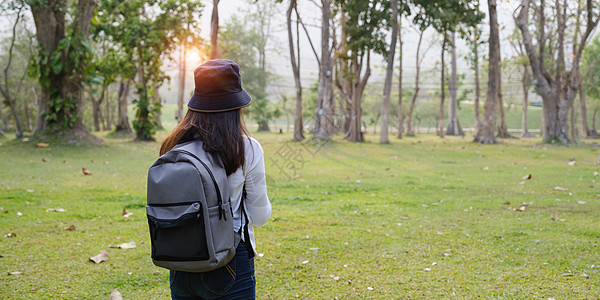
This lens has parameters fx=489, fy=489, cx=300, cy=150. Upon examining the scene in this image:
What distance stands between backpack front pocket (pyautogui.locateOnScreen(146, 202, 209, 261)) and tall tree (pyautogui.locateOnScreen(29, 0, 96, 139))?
47.1ft

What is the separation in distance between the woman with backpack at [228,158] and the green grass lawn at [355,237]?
148 centimetres

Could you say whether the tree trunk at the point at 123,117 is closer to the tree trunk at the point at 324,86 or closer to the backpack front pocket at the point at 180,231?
the tree trunk at the point at 324,86

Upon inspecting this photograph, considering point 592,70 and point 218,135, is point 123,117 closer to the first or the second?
point 218,135

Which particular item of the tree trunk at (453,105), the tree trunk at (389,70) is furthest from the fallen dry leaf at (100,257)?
the tree trunk at (453,105)

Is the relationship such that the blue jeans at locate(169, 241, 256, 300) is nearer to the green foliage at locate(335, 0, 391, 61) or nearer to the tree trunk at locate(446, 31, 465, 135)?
the green foliage at locate(335, 0, 391, 61)

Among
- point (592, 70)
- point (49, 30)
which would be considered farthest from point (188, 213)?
point (592, 70)

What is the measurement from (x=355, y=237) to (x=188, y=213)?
368 cm

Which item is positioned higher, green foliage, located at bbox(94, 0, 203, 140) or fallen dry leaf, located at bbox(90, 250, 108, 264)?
green foliage, located at bbox(94, 0, 203, 140)

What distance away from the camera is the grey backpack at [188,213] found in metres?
1.93

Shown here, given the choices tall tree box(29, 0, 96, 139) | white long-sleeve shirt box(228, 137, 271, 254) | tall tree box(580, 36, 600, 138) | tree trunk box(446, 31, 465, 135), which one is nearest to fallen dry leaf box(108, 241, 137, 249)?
white long-sleeve shirt box(228, 137, 271, 254)

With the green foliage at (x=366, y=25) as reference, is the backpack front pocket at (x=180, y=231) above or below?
below

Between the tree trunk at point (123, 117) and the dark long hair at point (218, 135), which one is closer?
the dark long hair at point (218, 135)

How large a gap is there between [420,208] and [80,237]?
4.44 m

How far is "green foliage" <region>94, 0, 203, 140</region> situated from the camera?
19.8 meters
